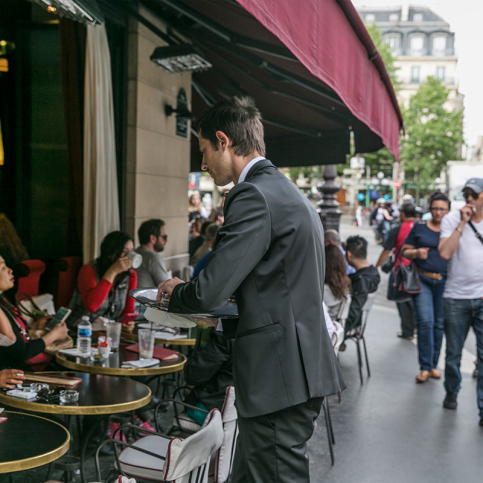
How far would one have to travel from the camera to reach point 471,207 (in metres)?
4.91

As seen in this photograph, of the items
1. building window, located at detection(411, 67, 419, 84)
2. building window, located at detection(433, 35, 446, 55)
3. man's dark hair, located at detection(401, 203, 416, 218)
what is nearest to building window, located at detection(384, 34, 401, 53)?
building window, located at detection(411, 67, 419, 84)

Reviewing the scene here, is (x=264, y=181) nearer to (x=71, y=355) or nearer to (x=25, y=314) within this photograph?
(x=71, y=355)

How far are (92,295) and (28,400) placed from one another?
1.72 metres

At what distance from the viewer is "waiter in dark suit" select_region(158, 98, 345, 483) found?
74.0 inches

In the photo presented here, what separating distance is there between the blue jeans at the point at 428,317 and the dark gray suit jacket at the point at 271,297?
443cm

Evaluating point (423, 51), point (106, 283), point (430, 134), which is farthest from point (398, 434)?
point (423, 51)

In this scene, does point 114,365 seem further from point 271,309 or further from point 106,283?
point 271,309

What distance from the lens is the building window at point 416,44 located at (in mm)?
67812

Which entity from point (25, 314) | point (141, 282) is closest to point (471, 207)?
point (141, 282)

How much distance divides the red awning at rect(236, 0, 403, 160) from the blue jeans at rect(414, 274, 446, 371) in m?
1.79

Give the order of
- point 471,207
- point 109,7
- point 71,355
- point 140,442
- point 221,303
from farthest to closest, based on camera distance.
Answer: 1. point 109,7
2. point 471,207
3. point 71,355
4. point 140,442
5. point 221,303

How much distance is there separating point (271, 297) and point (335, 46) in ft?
7.87

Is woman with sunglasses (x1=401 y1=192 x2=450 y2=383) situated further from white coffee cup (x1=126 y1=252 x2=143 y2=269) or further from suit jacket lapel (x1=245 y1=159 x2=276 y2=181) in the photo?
suit jacket lapel (x1=245 y1=159 x2=276 y2=181)

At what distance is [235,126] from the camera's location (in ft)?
6.86
